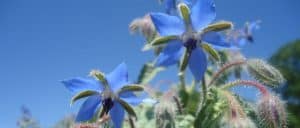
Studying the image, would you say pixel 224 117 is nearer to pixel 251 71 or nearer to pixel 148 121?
pixel 251 71

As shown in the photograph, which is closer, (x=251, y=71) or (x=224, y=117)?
(x=224, y=117)

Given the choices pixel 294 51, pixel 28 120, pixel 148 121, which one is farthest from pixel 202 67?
pixel 294 51

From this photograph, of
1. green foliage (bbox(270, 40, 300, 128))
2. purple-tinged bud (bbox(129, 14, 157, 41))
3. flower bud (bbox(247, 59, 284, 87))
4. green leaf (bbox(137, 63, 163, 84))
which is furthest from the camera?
green foliage (bbox(270, 40, 300, 128))

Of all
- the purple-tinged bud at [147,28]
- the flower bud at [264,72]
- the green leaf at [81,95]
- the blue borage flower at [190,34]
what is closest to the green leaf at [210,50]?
the blue borage flower at [190,34]

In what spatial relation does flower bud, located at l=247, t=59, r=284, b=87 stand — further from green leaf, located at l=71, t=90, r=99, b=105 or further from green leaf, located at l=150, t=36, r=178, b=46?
green leaf, located at l=71, t=90, r=99, b=105

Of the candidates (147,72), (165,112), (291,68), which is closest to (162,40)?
(165,112)

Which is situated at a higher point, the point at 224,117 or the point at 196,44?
the point at 196,44

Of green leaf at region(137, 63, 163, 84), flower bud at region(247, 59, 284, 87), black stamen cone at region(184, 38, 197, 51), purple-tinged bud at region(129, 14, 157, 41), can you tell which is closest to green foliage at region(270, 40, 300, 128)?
green leaf at region(137, 63, 163, 84)
